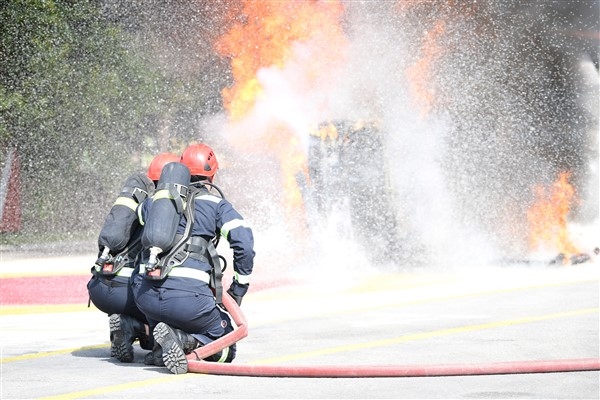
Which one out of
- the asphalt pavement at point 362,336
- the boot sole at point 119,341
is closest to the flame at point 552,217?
the asphalt pavement at point 362,336

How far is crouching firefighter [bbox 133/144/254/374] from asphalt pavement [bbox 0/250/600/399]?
0.97ft

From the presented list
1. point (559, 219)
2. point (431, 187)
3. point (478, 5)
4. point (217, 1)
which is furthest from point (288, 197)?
point (217, 1)

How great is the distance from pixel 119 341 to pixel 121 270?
51 centimetres

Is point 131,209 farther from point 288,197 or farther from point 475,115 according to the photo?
point 475,115

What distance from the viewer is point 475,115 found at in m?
26.1

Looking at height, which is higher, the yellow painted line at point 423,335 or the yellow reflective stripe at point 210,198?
the yellow reflective stripe at point 210,198

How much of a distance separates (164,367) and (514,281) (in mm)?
8123

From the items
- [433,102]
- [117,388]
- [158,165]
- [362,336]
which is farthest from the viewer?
[433,102]

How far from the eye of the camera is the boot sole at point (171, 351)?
769 cm

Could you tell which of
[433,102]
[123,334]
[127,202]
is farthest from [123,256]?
[433,102]

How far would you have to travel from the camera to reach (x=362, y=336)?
400 inches

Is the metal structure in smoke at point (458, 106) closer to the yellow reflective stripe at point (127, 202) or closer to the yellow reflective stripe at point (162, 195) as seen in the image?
the yellow reflective stripe at point (127, 202)

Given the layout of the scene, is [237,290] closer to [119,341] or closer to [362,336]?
[119,341]

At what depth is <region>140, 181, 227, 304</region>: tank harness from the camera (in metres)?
7.77
